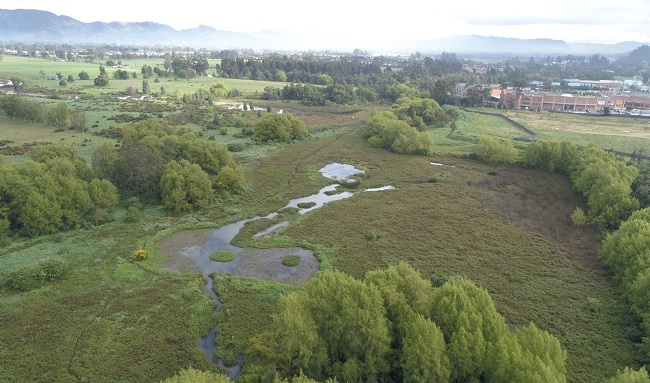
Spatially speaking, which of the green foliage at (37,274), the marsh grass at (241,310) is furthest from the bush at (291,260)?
the green foliage at (37,274)

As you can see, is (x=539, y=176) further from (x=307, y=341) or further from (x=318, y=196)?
(x=307, y=341)

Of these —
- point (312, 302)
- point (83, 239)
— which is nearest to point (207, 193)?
point (83, 239)

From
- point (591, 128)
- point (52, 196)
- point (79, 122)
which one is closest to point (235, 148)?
point (79, 122)

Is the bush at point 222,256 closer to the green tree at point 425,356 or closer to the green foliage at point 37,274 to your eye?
the green foliage at point 37,274

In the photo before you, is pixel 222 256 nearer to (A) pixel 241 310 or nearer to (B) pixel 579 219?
(A) pixel 241 310

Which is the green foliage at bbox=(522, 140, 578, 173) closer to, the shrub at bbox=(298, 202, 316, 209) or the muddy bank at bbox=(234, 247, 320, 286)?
the shrub at bbox=(298, 202, 316, 209)

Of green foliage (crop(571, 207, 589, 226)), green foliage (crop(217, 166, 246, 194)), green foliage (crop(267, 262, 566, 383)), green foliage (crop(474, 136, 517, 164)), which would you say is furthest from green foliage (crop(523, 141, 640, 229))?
green foliage (crop(217, 166, 246, 194))
